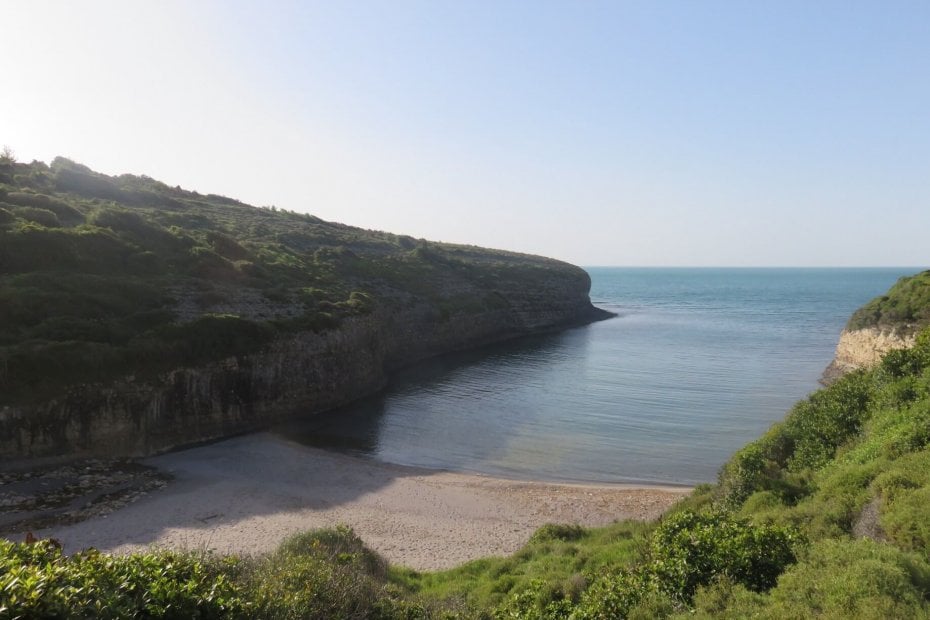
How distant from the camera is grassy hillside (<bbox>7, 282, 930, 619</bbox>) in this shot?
753 centimetres

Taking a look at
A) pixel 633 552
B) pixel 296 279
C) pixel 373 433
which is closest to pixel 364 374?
pixel 373 433

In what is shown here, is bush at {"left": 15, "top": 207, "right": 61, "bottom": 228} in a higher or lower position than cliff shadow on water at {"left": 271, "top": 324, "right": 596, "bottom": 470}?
higher

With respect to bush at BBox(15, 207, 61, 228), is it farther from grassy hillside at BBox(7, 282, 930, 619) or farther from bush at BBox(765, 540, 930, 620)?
bush at BBox(765, 540, 930, 620)

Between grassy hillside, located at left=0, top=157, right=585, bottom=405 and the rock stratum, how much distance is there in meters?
0.13

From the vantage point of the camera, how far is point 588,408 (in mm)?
41500

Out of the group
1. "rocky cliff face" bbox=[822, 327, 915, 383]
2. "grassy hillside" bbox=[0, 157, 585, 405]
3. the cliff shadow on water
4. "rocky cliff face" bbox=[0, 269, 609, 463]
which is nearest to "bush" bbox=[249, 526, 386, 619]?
the cliff shadow on water

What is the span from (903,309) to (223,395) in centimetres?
5148

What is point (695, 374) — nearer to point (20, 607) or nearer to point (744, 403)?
point (744, 403)

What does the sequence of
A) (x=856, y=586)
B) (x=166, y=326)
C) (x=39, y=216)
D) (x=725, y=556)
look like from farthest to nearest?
1. (x=39, y=216)
2. (x=166, y=326)
3. (x=725, y=556)
4. (x=856, y=586)

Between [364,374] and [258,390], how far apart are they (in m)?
11.3

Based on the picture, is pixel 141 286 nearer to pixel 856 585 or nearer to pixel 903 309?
pixel 856 585

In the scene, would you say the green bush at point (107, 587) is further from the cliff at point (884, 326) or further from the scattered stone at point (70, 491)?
the cliff at point (884, 326)

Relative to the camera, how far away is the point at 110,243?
43.6 metres

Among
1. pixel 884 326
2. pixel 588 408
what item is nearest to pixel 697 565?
pixel 588 408
